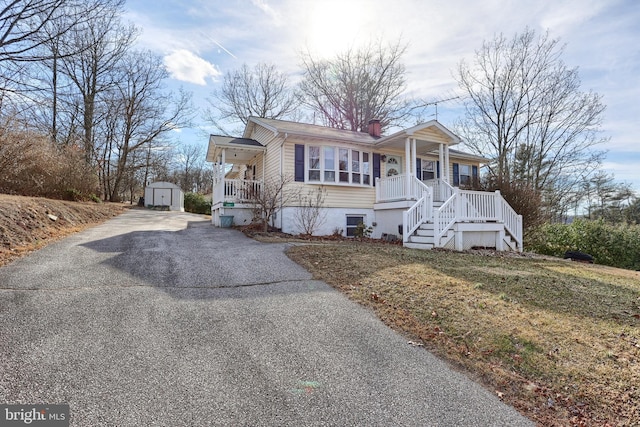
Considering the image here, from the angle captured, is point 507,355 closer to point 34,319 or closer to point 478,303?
point 478,303

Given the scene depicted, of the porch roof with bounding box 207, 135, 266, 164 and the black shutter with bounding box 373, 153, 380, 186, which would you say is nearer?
the porch roof with bounding box 207, 135, 266, 164

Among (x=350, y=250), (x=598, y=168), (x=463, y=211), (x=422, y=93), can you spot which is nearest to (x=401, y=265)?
(x=350, y=250)

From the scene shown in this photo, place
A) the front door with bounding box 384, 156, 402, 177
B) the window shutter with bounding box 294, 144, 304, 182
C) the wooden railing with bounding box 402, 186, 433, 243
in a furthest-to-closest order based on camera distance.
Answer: the front door with bounding box 384, 156, 402, 177
the window shutter with bounding box 294, 144, 304, 182
the wooden railing with bounding box 402, 186, 433, 243

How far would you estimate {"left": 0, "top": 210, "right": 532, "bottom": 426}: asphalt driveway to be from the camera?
2.43 metres

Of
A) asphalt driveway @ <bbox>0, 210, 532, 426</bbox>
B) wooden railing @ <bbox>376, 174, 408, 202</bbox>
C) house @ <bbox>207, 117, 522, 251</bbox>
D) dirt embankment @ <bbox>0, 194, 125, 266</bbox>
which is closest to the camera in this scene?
asphalt driveway @ <bbox>0, 210, 532, 426</bbox>

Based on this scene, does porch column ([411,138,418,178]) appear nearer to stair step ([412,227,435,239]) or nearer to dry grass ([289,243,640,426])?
stair step ([412,227,435,239])

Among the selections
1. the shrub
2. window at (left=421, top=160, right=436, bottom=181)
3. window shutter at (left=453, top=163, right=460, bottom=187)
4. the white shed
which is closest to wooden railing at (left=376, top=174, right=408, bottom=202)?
the shrub

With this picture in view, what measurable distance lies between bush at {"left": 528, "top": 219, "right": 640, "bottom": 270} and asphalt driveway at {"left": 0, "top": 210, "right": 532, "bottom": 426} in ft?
43.2

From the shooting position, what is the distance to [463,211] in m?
10.1

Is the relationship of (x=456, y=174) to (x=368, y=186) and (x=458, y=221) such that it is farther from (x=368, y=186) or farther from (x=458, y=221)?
(x=458, y=221)

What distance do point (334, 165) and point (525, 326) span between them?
31.7 ft

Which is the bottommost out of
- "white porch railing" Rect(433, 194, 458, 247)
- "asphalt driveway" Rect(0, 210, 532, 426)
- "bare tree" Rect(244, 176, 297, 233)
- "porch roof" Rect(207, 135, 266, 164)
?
"asphalt driveway" Rect(0, 210, 532, 426)

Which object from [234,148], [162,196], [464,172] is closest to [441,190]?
[464,172]

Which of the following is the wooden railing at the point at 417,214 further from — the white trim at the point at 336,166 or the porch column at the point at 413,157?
the white trim at the point at 336,166
